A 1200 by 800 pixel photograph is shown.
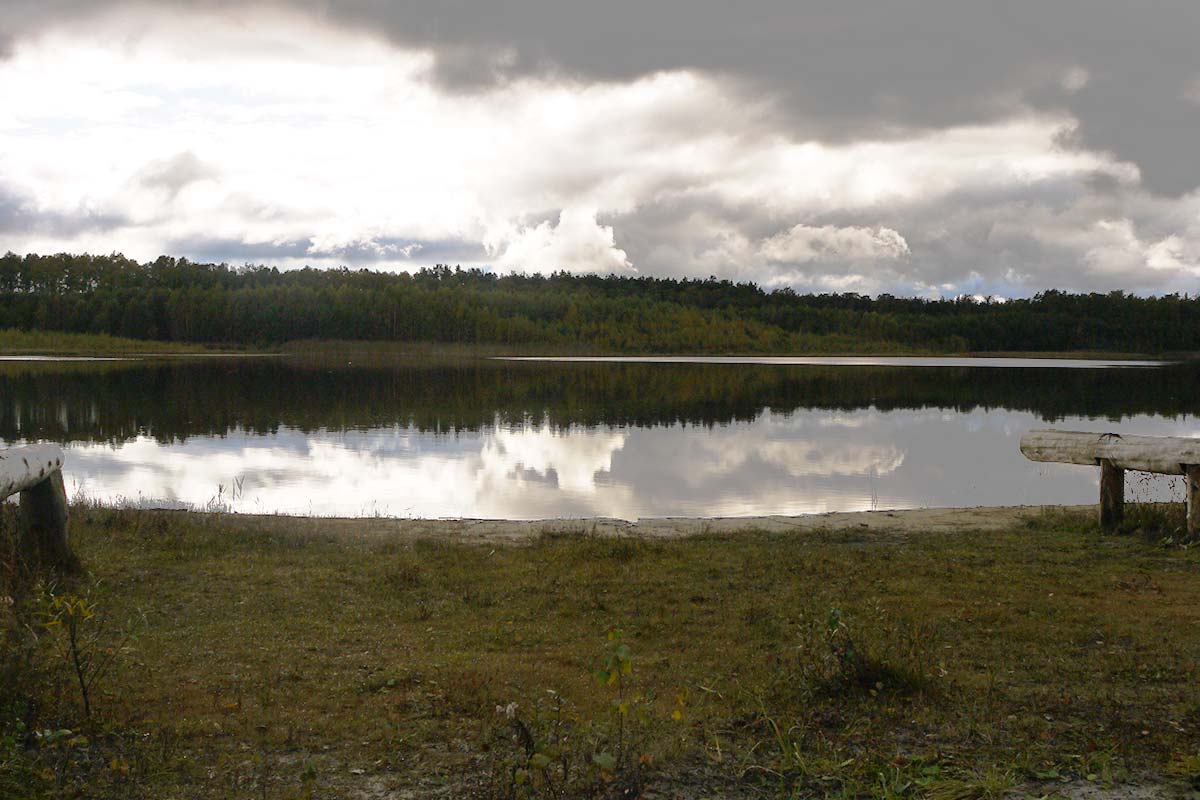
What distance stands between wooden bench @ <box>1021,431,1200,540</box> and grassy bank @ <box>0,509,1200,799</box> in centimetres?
94

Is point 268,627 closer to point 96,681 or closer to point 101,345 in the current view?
point 96,681

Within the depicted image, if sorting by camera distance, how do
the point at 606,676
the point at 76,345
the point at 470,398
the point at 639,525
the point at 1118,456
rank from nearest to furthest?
the point at 606,676 < the point at 1118,456 < the point at 639,525 < the point at 470,398 < the point at 76,345

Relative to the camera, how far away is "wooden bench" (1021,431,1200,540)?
10.5 metres

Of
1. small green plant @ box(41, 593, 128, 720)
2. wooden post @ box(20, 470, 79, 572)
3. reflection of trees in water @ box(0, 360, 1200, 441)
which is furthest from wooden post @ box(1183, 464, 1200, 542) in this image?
reflection of trees in water @ box(0, 360, 1200, 441)

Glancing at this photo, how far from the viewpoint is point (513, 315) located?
153 m

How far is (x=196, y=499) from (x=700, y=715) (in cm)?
1582

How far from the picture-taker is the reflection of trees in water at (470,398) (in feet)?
110

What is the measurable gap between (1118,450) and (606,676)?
9001mm

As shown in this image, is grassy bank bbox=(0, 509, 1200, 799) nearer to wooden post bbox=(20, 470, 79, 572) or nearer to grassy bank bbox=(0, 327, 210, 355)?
wooden post bbox=(20, 470, 79, 572)

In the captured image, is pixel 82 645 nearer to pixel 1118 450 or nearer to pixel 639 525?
pixel 639 525

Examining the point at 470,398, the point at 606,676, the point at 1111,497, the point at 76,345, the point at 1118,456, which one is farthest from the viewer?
the point at 76,345

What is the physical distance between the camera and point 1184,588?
858cm

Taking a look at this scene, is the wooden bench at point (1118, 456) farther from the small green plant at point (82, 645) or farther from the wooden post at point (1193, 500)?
the small green plant at point (82, 645)

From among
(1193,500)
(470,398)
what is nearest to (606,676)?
(1193,500)
